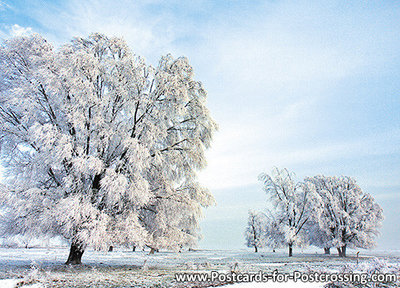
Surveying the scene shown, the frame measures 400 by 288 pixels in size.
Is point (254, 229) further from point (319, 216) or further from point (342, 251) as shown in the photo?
point (319, 216)

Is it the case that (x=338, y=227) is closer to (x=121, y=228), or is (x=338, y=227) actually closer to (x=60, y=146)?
(x=121, y=228)

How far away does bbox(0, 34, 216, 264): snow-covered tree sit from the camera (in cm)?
1095

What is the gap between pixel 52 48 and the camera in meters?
13.7

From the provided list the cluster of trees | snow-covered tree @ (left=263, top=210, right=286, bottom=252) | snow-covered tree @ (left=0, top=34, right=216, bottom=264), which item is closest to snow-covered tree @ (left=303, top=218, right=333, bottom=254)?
the cluster of trees

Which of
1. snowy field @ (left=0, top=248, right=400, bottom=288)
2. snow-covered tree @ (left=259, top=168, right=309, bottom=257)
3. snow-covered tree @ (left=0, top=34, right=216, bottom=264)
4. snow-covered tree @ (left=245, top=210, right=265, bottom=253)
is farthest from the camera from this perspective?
snow-covered tree @ (left=245, top=210, right=265, bottom=253)

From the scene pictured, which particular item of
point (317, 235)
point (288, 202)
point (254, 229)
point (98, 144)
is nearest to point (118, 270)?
point (98, 144)

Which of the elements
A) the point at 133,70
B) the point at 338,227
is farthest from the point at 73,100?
the point at 338,227

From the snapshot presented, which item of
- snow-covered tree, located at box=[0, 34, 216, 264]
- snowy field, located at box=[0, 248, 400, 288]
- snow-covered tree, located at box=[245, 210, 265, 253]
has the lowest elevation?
snow-covered tree, located at box=[245, 210, 265, 253]

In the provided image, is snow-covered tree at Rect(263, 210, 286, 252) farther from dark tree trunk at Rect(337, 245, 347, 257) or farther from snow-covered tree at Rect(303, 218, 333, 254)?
dark tree trunk at Rect(337, 245, 347, 257)

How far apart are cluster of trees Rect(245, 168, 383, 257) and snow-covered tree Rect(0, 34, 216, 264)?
20.2 meters

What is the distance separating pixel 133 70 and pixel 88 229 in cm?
861

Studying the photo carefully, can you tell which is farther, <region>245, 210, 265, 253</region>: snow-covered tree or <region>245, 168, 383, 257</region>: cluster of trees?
<region>245, 210, 265, 253</region>: snow-covered tree

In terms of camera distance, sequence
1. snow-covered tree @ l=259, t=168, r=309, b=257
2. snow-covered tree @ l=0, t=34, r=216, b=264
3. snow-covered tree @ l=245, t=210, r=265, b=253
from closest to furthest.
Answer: snow-covered tree @ l=0, t=34, r=216, b=264, snow-covered tree @ l=259, t=168, r=309, b=257, snow-covered tree @ l=245, t=210, r=265, b=253

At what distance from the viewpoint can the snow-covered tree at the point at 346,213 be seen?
31.2 m
